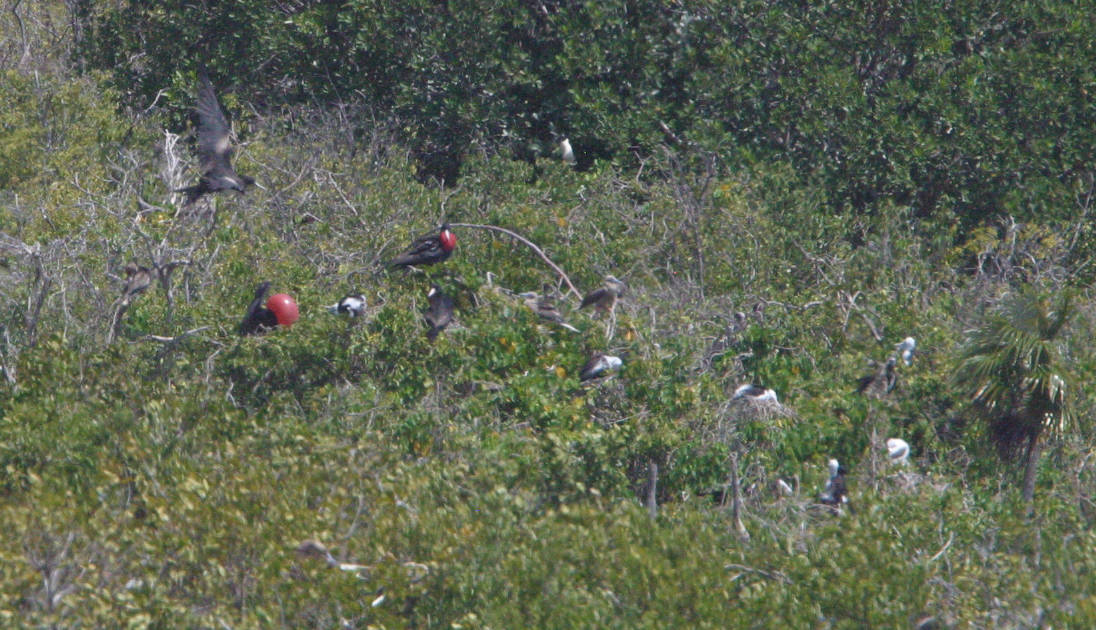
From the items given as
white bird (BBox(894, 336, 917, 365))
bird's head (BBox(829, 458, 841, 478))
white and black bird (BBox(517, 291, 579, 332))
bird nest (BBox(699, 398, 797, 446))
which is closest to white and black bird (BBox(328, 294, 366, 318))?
white and black bird (BBox(517, 291, 579, 332))

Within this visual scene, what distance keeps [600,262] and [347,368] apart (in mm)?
2135

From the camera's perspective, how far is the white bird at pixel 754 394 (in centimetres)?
651

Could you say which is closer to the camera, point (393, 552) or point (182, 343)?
point (393, 552)

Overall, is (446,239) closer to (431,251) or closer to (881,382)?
(431,251)

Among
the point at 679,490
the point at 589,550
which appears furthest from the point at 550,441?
the point at 589,550

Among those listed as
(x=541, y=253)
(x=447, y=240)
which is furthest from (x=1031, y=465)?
(x=447, y=240)

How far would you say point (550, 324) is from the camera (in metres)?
6.97

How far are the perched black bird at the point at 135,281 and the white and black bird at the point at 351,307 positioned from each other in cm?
100

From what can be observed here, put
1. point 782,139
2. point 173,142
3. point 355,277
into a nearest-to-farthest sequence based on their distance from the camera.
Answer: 1. point 355,277
2. point 173,142
3. point 782,139

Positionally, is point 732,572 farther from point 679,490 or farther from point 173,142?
point 173,142

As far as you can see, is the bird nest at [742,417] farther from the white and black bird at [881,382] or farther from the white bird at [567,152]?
the white bird at [567,152]

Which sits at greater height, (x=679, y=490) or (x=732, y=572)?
(x=732, y=572)

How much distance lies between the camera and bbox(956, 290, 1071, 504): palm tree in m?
5.94

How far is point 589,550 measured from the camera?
16.0 feet
